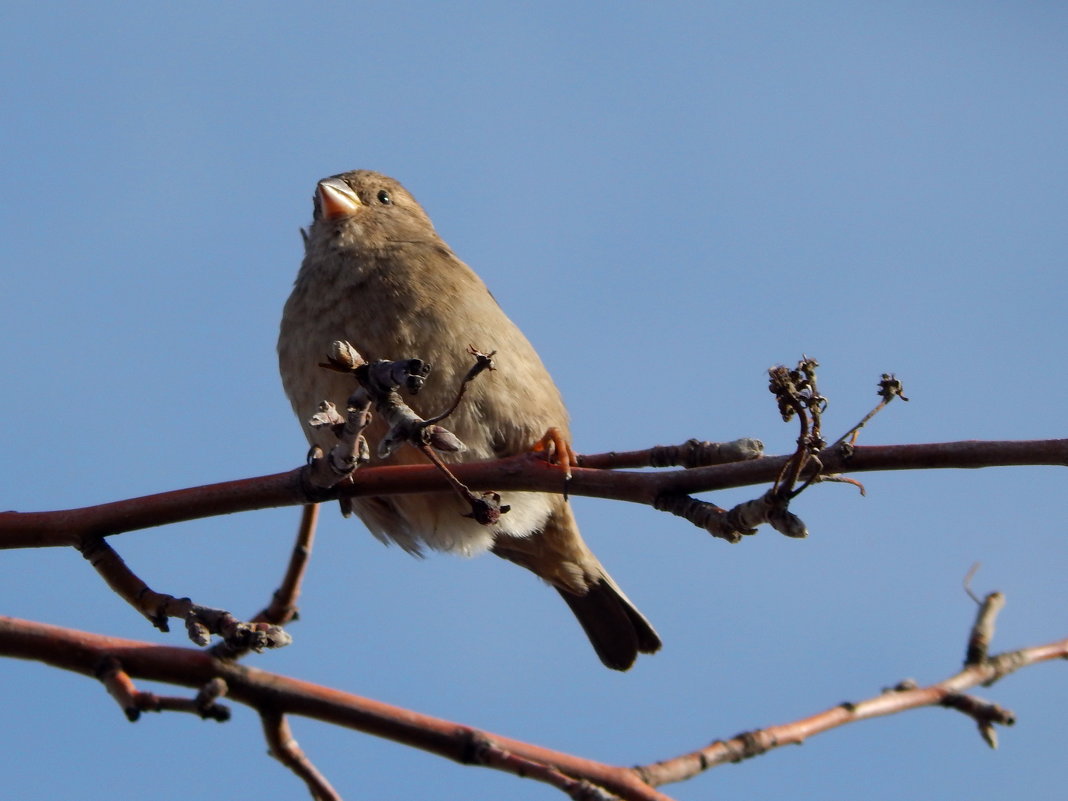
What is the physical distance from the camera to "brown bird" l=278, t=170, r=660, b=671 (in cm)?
419

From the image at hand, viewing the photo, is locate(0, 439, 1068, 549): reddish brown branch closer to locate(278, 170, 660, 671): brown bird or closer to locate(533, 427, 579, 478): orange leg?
locate(533, 427, 579, 478): orange leg

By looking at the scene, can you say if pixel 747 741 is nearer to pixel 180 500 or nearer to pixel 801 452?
pixel 801 452

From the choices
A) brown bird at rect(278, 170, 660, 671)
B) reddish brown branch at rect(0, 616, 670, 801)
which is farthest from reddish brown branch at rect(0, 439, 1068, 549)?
brown bird at rect(278, 170, 660, 671)

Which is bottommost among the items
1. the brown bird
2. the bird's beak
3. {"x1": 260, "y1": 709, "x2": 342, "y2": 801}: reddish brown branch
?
{"x1": 260, "y1": 709, "x2": 342, "y2": 801}: reddish brown branch

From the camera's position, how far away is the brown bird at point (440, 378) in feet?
13.8

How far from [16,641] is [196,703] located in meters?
0.47

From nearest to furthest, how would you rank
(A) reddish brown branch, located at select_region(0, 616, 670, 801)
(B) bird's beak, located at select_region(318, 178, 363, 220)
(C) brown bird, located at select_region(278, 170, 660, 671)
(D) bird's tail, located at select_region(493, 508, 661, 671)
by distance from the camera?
(A) reddish brown branch, located at select_region(0, 616, 670, 801), (C) brown bird, located at select_region(278, 170, 660, 671), (D) bird's tail, located at select_region(493, 508, 661, 671), (B) bird's beak, located at select_region(318, 178, 363, 220)

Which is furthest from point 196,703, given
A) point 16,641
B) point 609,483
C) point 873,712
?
point 873,712

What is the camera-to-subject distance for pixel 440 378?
411 centimetres

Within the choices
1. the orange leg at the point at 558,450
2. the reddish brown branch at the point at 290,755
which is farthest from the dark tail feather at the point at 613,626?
the reddish brown branch at the point at 290,755

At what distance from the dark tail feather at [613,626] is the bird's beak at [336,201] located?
1.89 meters

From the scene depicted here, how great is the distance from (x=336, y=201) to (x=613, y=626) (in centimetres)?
215

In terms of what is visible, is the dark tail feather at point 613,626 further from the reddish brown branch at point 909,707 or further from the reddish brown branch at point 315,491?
the reddish brown branch at point 315,491

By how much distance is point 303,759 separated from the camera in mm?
2303
